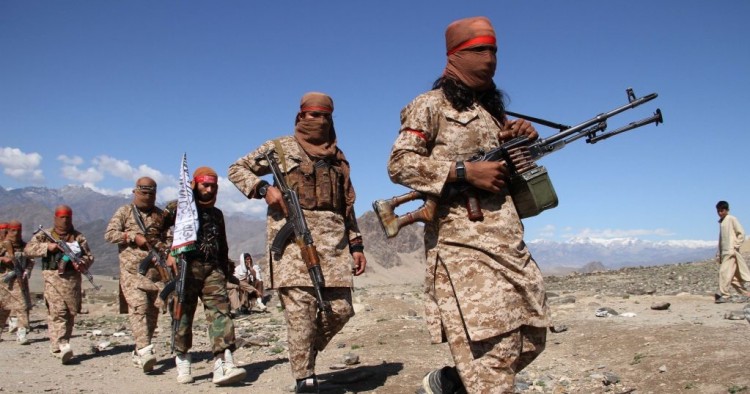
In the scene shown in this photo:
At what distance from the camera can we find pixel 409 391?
5.12 metres

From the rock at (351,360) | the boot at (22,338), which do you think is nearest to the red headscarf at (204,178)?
the rock at (351,360)

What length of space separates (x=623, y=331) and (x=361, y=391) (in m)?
3.75

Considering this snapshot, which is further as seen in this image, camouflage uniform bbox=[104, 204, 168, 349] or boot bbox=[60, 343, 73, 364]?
boot bbox=[60, 343, 73, 364]

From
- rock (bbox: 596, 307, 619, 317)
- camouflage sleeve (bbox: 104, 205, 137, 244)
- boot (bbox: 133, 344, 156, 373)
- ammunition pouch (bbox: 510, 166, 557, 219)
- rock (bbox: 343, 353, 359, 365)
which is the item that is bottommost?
rock (bbox: 596, 307, 619, 317)

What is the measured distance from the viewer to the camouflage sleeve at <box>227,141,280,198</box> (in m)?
4.95

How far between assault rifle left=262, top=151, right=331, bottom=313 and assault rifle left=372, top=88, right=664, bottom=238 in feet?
4.75

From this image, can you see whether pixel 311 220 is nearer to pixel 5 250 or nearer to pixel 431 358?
pixel 431 358

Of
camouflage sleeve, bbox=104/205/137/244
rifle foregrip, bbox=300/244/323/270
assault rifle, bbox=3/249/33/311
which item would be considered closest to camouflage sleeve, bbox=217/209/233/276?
camouflage sleeve, bbox=104/205/137/244

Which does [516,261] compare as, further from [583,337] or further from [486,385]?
[583,337]

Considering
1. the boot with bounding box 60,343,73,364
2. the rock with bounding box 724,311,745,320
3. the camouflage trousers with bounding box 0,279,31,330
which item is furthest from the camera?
the camouflage trousers with bounding box 0,279,31,330

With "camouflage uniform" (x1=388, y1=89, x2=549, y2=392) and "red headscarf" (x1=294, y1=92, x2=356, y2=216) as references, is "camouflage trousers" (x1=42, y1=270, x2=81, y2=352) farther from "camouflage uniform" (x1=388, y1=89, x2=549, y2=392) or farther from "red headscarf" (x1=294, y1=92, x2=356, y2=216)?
"camouflage uniform" (x1=388, y1=89, x2=549, y2=392)

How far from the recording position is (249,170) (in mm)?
5145

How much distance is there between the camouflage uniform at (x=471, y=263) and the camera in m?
2.87

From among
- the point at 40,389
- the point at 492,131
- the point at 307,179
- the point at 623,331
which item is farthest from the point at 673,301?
the point at 40,389
